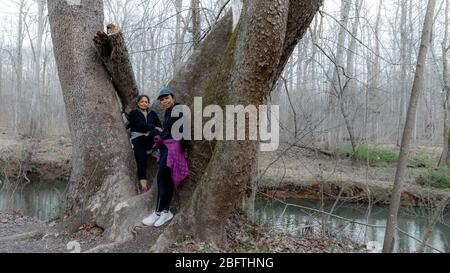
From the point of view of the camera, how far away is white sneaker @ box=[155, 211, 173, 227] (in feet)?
14.5

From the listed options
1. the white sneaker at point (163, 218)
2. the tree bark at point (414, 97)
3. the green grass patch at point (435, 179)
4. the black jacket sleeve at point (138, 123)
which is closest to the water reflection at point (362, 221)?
the green grass patch at point (435, 179)

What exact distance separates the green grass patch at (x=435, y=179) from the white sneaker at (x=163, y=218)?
10325mm

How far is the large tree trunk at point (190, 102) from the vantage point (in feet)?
12.2

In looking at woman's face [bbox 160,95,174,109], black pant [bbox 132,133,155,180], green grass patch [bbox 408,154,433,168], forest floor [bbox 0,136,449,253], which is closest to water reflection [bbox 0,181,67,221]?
forest floor [bbox 0,136,449,253]

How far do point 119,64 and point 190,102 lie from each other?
3.53ft

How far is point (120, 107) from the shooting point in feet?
17.9

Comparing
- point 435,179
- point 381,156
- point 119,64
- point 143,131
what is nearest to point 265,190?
point 435,179

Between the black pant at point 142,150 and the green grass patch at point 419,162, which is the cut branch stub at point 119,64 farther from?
the green grass patch at point 419,162

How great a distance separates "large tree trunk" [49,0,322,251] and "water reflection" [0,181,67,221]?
218 inches

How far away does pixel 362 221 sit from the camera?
1023 cm

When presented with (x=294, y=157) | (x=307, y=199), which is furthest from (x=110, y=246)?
(x=294, y=157)

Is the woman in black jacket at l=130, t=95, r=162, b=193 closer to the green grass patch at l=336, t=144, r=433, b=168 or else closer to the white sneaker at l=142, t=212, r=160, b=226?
the white sneaker at l=142, t=212, r=160, b=226

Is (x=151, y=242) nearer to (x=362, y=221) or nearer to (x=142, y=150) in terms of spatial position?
(x=142, y=150)
